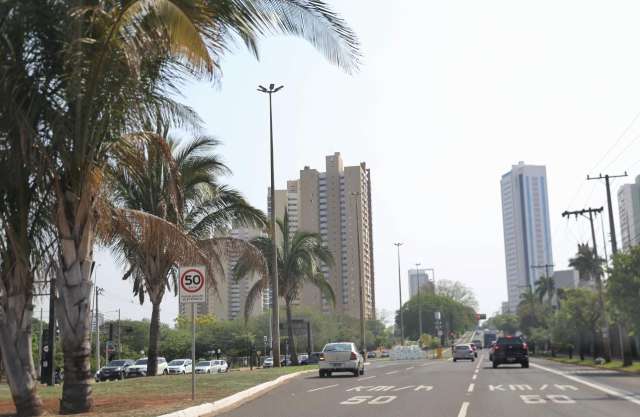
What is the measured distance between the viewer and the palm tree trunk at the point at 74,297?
14094mm

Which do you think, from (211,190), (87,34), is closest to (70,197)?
(87,34)

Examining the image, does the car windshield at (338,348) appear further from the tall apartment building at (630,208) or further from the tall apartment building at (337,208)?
the tall apartment building at (630,208)

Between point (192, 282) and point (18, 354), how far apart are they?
385 centimetres

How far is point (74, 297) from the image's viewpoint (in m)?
14.1

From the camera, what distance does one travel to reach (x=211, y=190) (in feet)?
101

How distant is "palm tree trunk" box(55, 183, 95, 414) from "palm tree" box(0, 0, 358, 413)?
0.06ft

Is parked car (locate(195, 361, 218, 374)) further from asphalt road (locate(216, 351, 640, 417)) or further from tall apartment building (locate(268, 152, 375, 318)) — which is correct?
tall apartment building (locate(268, 152, 375, 318))

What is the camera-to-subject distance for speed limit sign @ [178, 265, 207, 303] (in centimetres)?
1616

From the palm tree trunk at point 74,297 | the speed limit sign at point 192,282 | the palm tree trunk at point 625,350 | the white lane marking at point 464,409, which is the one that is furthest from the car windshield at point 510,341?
the palm tree trunk at point 74,297

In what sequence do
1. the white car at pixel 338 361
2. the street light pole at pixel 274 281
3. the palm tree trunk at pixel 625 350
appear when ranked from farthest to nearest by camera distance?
the palm tree trunk at pixel 625 350 → the street light pole at pixel 274 281 → the white car at pixel 338 361

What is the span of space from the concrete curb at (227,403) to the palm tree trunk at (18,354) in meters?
2.98

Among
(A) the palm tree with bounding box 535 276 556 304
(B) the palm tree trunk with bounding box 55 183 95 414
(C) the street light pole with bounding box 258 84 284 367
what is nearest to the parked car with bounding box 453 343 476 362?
(C) the street light pole with bounding box 258 84 284 367

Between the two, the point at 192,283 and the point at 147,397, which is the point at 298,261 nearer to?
the point at 147,397

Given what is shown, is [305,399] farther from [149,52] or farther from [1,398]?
[149,52]
